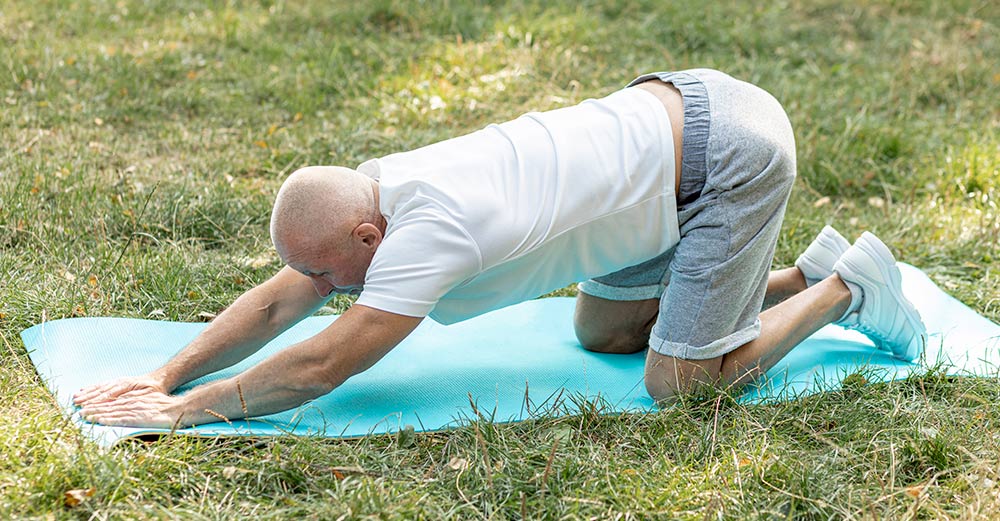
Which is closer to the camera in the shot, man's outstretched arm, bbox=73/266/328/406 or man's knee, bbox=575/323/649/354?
man's outstretched arm, bbox=73/266/328/406

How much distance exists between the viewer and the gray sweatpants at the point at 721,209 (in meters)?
2.98

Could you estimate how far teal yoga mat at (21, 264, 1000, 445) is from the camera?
3068 millimetres

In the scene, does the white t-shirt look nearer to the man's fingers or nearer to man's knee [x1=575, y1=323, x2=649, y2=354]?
man's knee [x1=575, y1=323, x2=649, y2=354]

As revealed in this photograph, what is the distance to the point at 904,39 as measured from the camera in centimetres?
748

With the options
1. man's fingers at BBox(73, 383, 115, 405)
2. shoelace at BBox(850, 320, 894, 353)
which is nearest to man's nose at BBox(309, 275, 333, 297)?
man's fingers at BBox(73, 383, 115, 405)

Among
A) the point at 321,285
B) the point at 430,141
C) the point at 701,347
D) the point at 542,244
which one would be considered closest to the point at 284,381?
the point at 321,285

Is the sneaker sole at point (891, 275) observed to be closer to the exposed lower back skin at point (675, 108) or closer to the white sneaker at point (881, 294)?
the white sneaker at point (881, 294)

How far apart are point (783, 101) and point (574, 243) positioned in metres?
3.68

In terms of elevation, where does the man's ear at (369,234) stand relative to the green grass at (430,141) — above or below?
above

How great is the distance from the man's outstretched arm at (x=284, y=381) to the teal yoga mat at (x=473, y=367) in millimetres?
52

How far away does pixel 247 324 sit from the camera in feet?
10.3

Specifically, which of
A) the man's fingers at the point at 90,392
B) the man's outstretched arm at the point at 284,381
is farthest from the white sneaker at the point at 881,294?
the man's fingers at the point at 90,392

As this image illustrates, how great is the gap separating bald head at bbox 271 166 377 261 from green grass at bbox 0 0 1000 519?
0.56 m

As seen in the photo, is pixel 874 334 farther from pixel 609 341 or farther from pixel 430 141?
pixel 430 141
